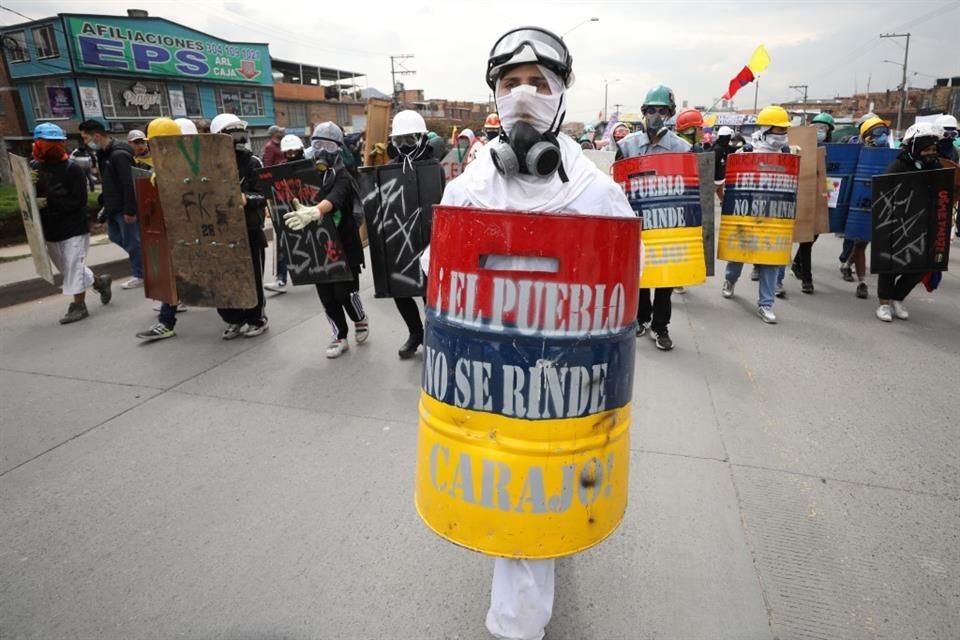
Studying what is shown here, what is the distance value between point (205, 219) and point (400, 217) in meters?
1.63

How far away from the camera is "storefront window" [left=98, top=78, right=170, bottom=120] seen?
2809 cm

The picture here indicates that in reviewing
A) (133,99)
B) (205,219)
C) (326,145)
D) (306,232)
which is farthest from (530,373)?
(133,99)

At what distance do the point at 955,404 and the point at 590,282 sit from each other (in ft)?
11.9

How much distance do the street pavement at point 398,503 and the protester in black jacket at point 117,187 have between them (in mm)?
1820

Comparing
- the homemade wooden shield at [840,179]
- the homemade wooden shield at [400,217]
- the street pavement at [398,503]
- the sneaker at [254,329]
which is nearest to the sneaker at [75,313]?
the street pavement at [398,503]

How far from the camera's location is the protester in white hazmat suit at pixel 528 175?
1604 mm

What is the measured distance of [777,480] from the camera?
2717mm

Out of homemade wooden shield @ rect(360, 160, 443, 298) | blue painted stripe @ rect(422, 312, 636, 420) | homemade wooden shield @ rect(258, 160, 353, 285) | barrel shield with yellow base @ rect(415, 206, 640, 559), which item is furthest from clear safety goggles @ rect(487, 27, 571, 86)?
homemade wooden shield @ rect(258, 160, 353, 285)

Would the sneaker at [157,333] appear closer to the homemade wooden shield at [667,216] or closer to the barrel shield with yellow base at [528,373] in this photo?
the homemade wooden shield at [667,216]

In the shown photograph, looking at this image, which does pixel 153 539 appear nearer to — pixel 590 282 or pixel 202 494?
pixel 202 494

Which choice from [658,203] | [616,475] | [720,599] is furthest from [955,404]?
[616,475]

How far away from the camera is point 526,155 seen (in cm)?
164

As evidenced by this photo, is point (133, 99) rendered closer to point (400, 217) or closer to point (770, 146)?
point (400, 217)

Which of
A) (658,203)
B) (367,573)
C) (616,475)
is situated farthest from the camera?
(658,203)
